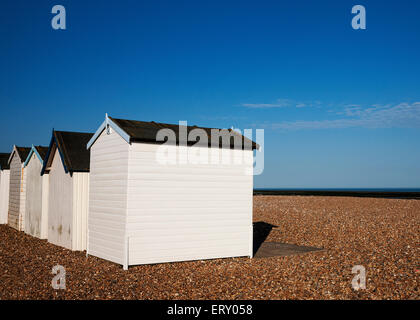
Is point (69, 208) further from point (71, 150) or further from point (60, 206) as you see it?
point (71, 150)

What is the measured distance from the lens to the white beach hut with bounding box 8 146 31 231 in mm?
21828

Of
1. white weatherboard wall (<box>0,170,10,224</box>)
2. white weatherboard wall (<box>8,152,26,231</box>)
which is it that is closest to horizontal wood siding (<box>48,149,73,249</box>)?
white weatherboard wall (<box>8,152,26,231</box>)

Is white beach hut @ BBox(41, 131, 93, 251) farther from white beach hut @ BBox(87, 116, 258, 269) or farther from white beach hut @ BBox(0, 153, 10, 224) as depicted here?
white beach hut @ BBox(0, 153, 10, 224)

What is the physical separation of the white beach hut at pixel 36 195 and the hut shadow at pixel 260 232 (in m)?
9.59

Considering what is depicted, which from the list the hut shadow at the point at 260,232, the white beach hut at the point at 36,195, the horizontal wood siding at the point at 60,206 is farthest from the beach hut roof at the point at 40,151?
the hut shadow at the point at 260,232

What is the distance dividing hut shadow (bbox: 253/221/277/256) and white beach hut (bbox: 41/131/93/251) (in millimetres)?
6548

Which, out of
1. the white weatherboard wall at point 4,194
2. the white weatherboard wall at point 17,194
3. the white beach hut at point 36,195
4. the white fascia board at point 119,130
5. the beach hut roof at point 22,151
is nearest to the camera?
the white fascia board at point 119,130

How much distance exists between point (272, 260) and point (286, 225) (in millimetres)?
9278

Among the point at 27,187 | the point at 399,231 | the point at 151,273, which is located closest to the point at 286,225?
the point at 399,231

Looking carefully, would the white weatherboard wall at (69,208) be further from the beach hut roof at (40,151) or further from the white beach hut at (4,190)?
the white beach hut at (4,190)

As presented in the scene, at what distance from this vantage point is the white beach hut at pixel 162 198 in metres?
11.5

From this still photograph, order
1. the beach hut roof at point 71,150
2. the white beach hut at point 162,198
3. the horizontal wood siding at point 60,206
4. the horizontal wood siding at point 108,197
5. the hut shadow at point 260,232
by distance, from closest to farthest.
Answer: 1. the white beach hut at point 162,198
2. the horizontal wood siding at point 108,197
3. the beach hut roof at point 71,150
4. the horizontal wood siding at point 60,206
5. the hut shadow at point 260,232

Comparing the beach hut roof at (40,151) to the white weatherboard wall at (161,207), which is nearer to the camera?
the white weatherboard wall at (161,207)

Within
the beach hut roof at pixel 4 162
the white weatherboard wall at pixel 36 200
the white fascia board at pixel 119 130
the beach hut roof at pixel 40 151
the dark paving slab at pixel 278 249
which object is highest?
the white fascia board at pixel 119 130
